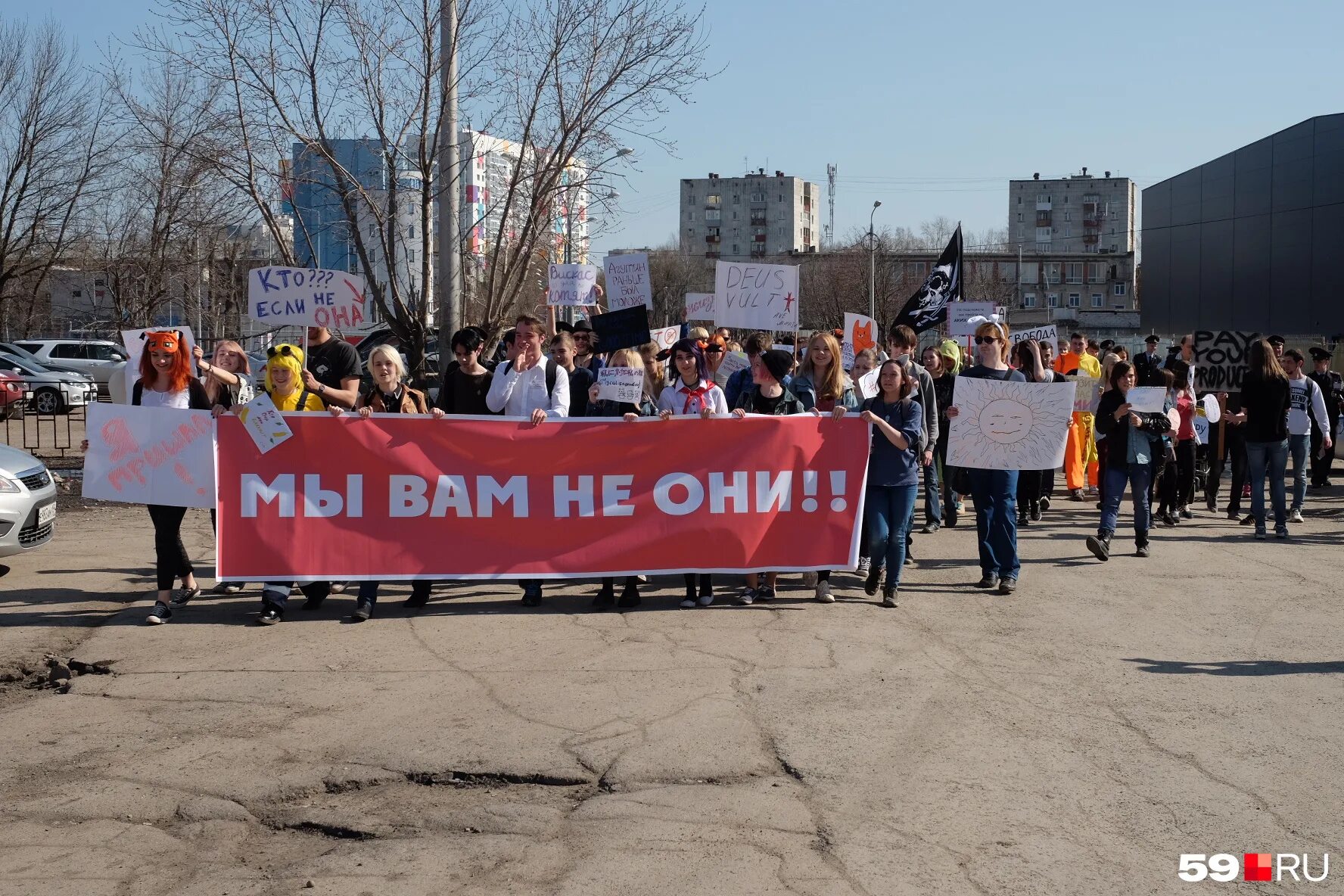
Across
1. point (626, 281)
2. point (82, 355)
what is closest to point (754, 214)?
point (82, 355)

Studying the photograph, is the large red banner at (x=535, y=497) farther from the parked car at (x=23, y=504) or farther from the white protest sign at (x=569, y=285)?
the white protest sign at (x=569, y=285)

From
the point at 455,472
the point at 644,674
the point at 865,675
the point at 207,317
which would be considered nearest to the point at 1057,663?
the point at 865,675

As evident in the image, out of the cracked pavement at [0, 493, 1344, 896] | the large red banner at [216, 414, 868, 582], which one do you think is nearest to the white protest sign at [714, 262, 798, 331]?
the large red banner at [216, 414, 868, 582]

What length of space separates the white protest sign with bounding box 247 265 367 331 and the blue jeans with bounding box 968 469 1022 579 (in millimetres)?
6112

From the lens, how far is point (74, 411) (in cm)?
3356

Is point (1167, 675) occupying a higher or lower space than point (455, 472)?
lower

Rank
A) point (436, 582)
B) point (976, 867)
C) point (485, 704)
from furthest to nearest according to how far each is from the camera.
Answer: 1. point (436, 582)
2. point (485, 704)
3. point (976, 867)

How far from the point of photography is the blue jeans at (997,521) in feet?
33.2

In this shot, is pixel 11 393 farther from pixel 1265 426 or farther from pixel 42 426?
pixel 1265 426

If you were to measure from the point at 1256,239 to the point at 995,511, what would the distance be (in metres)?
37.1

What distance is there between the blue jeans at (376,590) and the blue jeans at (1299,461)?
961 cm

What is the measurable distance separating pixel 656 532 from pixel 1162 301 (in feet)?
158

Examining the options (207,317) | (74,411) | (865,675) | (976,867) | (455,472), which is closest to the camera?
(976,867)

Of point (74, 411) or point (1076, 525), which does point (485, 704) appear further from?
point (74, 411)
